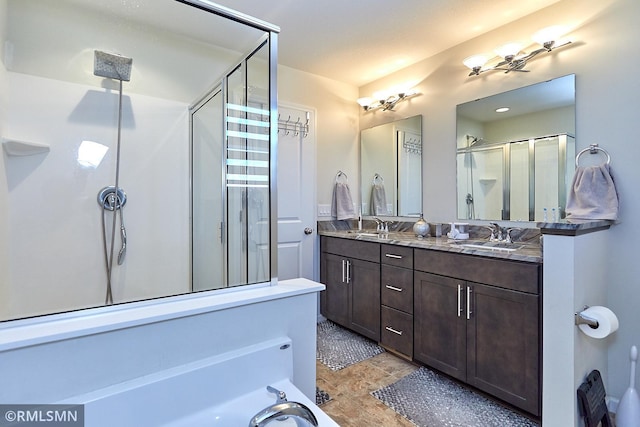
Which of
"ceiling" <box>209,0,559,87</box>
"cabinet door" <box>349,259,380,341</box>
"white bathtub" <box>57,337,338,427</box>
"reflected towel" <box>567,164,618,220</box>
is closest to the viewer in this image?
"white bathtub" <box>57,337,338,427</box>

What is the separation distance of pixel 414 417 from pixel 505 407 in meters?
0.54

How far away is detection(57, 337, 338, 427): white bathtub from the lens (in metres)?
0.92

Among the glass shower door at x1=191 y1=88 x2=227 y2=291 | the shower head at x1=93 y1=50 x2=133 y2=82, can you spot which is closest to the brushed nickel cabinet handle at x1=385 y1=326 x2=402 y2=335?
the glass shower door at x1=191 y1=88 x2=227 y2=291

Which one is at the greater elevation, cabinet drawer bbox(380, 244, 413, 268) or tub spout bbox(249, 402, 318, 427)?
cabinet drawer bbox(380, 244, 413, 268)

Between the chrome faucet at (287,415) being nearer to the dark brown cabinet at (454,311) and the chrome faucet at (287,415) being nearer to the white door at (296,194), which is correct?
the dark brown cabinet at (454,311)

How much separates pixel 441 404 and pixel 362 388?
46 centimetres

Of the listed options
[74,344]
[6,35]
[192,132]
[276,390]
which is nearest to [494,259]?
[276,390]

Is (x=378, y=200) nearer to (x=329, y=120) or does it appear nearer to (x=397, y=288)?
(x=329, y=120)

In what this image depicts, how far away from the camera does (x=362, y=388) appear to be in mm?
1957

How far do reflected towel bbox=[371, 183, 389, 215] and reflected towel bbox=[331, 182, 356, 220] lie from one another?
23cm

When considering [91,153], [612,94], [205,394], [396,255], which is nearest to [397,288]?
[396,255]

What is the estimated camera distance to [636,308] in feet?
5.53

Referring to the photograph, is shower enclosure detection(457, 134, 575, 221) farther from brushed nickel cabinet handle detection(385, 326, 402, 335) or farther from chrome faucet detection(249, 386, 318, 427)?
chrome faucet detection(249, 386, 318, 427)

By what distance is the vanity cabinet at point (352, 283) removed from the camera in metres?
2.51
